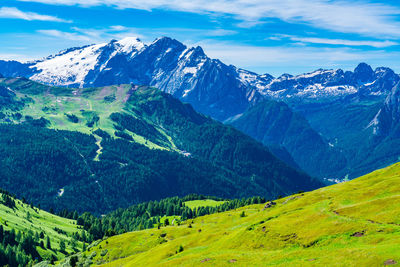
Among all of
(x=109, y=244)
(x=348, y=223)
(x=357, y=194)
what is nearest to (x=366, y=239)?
(x=348, y=223)

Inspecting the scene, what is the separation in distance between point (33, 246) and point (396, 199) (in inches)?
6684

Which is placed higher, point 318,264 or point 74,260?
point 318,264

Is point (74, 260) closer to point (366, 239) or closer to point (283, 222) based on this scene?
point (283, 222)

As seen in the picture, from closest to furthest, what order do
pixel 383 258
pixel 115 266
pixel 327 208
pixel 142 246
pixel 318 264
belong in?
pixel 383 258 < pixel 318 264 < pixel 327 208 < pixel 115 266 < pixel 142 246

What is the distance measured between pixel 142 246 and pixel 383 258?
110 metres

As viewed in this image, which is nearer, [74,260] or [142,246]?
[74,260]

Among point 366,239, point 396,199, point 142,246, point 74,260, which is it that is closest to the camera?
point 366,239

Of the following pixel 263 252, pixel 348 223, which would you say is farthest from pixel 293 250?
pixel 348 223

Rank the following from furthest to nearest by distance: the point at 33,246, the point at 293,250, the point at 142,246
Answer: the point at 33,246, the point at 142,246, the point at 293,250

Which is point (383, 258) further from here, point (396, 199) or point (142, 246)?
point (142, 246)

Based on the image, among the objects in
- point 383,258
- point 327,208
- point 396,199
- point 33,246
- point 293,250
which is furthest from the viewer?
point 33,246

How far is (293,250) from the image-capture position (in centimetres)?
8200

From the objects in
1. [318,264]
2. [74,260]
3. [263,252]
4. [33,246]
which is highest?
[318,264]

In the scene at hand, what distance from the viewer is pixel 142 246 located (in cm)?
15412
